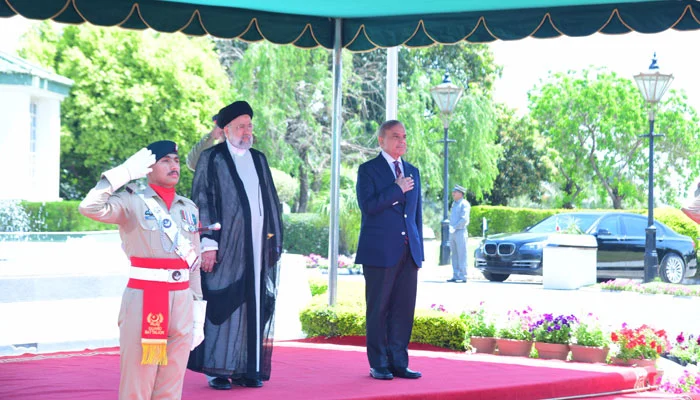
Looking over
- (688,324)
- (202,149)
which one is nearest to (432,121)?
(688,324)

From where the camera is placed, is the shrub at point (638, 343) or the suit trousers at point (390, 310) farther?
the shrub at point (638, 343)

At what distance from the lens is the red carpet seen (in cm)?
569

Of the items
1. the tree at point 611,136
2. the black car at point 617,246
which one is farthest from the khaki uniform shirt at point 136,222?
the tree at point 611,136

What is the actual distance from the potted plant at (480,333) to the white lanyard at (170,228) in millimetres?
4623

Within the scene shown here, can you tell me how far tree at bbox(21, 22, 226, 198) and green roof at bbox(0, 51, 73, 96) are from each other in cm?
445

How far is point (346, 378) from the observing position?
20.8 ft

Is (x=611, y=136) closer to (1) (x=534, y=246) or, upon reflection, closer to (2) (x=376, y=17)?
(1) (x=534, y=246)

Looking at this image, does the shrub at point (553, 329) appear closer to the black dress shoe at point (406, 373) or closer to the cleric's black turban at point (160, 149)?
the black dress shoe at point (406, 373)

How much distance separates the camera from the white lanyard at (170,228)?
4.48 metres

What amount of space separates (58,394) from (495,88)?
115ft

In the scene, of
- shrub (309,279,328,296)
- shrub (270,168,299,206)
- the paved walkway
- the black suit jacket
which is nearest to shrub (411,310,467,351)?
the paved walkway

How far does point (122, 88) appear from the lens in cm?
3319

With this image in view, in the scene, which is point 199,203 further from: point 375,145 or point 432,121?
point 432,121

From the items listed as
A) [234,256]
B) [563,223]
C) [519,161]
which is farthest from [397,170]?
[519,161]
